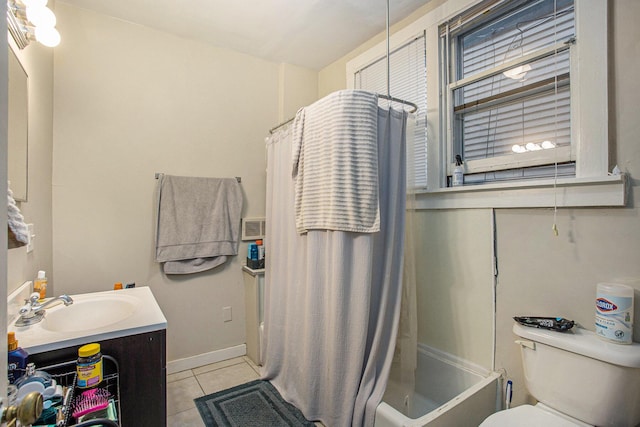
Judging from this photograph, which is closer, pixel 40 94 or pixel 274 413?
pixel 40 94

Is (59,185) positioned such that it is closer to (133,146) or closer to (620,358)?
(133,146)

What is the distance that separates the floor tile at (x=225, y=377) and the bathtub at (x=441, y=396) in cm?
115

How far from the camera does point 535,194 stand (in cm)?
146

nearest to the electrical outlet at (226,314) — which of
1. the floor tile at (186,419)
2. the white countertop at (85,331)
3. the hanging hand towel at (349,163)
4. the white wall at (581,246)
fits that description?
the floor tile at (186,419)

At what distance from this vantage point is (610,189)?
124 centimetres

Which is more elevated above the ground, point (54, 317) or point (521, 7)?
point (521, 7)

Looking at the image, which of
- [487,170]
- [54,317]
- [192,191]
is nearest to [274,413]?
[54,317]

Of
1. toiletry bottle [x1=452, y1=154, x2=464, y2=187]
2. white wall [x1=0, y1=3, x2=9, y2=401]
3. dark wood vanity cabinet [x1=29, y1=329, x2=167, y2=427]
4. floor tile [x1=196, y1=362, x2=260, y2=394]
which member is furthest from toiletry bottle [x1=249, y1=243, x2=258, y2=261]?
white wall [x1=0, y1=3, x2=9, y2=401]

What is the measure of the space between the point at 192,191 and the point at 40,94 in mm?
1024

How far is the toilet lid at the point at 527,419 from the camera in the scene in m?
1.22

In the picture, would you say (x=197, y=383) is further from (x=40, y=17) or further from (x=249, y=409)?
(x=40, y=17)

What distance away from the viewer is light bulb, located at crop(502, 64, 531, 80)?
1608mm

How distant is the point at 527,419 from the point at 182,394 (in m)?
2.01

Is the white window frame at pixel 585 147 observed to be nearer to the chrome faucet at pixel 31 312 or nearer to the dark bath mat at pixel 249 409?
the dark bath mat at pixel 249 409
